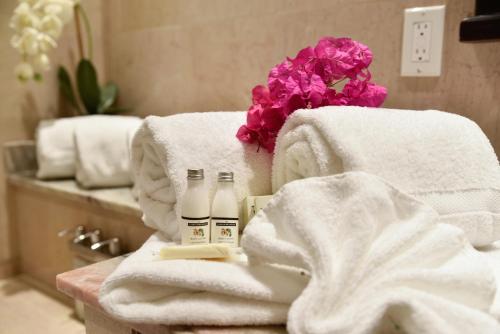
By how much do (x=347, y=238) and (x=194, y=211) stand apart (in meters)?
0.21

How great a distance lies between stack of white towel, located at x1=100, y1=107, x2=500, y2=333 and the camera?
0.37 meters

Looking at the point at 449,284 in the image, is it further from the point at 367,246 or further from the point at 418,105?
the point at 418,105

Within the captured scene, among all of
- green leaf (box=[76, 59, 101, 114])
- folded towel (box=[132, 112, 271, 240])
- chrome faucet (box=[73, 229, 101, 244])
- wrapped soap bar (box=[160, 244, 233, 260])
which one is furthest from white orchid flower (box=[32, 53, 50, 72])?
wrapped soap bar (box=[160, 244, 233, 260])

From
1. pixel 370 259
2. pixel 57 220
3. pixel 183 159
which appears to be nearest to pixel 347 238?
pixel 370 259

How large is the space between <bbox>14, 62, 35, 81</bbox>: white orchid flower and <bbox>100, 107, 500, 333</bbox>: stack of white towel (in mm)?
705

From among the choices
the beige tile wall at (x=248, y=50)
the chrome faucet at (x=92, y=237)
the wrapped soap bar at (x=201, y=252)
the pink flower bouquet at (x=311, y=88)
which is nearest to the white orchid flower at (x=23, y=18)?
the beige tile wall at (x=248, y=50)

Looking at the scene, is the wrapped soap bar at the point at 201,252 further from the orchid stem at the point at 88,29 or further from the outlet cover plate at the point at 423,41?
the orchid stem at the point at 88,29

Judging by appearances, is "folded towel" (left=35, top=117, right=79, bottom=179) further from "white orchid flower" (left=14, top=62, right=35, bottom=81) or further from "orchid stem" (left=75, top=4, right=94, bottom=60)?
"orchid stem" (left=75, top=4, right=94, bottom=60)

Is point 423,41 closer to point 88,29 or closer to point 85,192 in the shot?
point 85,192

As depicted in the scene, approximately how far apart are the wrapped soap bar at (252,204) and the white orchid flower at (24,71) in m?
0.82

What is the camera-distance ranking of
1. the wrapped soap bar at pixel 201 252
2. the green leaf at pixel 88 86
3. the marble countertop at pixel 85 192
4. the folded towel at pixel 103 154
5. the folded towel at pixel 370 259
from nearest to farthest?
the folded towel at pixel 370 259
the wrapped soap bar at pixel 201 252
the marble countertop at pixel 85 192
the folded towel at pixel 103 154
the green leaf at pixel 88 86

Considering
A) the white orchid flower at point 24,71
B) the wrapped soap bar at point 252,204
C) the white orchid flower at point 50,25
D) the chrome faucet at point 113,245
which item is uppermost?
the white orchid flower at point 50,25

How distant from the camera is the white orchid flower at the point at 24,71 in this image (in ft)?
3.68

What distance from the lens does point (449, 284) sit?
381 millimetres
